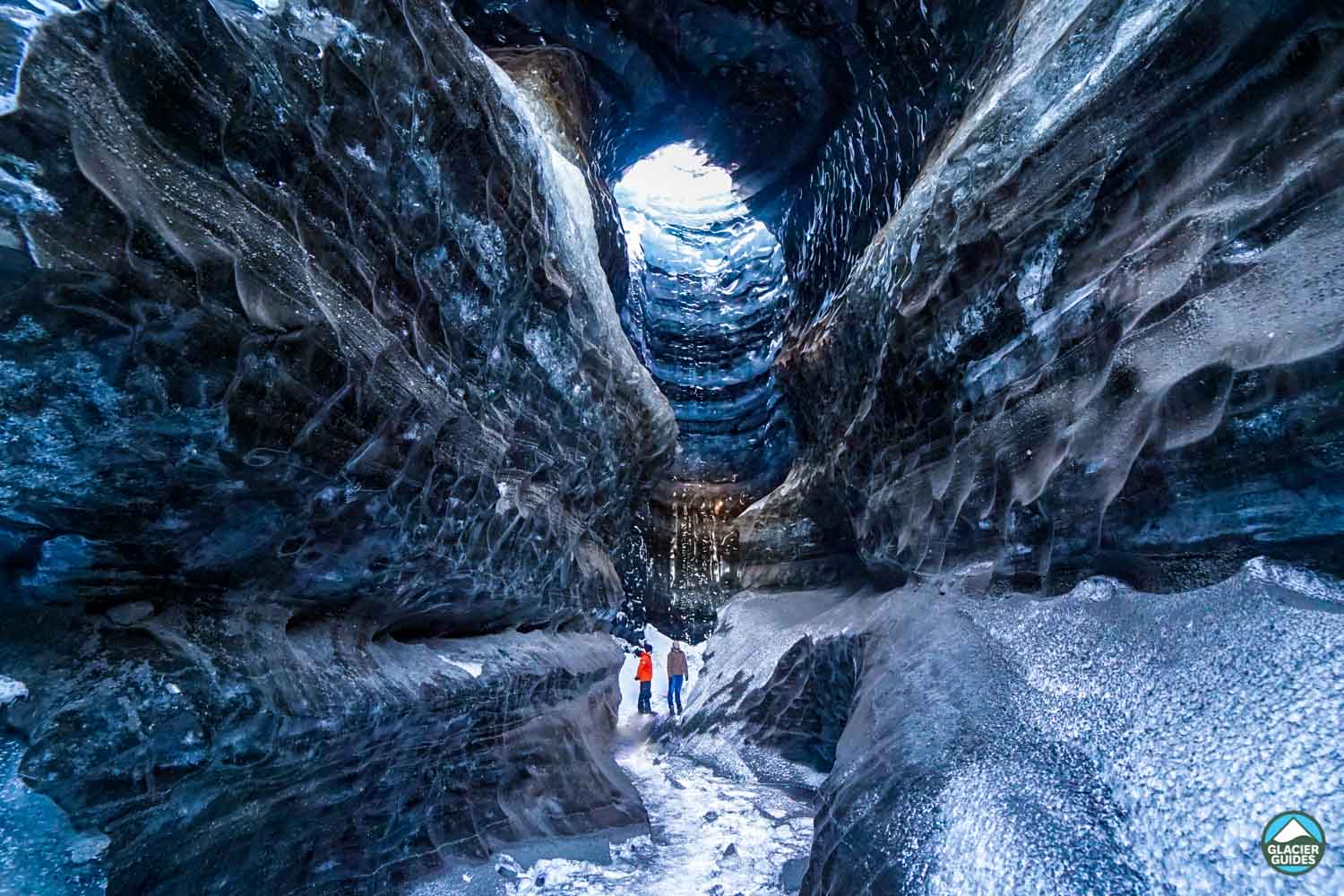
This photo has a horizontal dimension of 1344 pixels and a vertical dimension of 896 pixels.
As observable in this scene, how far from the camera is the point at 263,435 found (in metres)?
2.11

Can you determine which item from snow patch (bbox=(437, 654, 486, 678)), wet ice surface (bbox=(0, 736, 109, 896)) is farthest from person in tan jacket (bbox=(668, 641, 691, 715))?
wet ice surface (bbox=(0, 736, 109, 896))

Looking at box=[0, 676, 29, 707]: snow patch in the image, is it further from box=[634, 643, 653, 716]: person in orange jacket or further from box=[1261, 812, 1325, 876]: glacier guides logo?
box=[634, 643, 653, 716]: person in orange jacket

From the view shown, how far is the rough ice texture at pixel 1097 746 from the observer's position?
1291mm

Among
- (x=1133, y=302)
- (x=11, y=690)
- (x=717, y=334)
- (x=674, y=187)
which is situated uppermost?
(x=674, y=187)

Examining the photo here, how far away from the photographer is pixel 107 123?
5.21ft

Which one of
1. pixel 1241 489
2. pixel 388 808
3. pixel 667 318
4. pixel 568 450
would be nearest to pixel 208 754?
pixel 388 808

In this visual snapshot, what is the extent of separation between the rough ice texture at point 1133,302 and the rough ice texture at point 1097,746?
0.24 metres

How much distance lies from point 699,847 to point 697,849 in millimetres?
30

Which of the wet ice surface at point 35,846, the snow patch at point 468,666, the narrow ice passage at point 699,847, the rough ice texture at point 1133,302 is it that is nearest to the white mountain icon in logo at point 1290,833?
the rough ice texture at point 1133,302

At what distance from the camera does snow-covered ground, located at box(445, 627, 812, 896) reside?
3.02 meters

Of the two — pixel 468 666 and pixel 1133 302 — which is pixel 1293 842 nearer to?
pixel 1133 302

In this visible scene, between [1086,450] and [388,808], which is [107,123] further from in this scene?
[1086,450]

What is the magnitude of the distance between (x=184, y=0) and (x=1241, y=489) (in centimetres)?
329

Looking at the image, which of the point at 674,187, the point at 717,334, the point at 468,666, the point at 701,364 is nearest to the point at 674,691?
the point at 468,666
